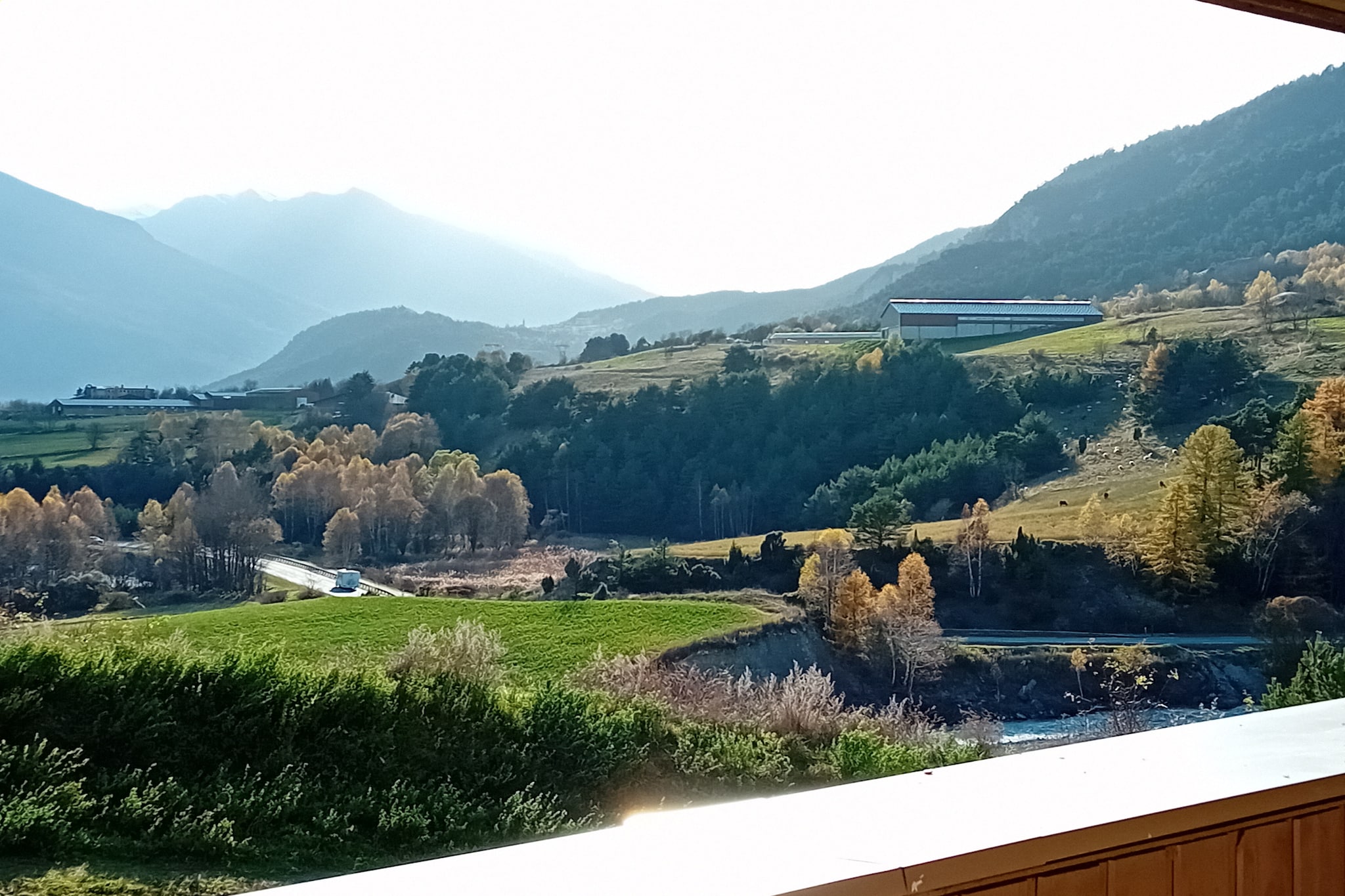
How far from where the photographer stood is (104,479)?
275cm

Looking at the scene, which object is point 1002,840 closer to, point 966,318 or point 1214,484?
point 966,318

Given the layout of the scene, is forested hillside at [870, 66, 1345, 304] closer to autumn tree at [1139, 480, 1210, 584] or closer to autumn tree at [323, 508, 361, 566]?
autumn tree at [1139, 480, 1210, 584]

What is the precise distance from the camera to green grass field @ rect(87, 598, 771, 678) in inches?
112

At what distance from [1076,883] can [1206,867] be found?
161 mm

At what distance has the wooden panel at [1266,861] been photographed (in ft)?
3.40

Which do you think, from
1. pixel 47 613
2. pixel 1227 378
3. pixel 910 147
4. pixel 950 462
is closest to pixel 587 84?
pixel 910 147

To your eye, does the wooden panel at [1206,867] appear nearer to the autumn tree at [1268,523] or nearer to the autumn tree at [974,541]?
the autumn tree at [974,541]

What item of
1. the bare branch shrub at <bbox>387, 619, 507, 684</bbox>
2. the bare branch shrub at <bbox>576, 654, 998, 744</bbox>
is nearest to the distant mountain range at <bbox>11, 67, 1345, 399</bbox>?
the bare branch shrub at <bbox>387, 619, 507, 684</bbox>

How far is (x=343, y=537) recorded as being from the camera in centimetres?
311

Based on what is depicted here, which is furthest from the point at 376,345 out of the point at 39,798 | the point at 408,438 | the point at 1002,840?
the point at 1002,840

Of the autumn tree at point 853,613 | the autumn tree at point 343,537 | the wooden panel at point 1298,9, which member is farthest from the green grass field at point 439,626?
the wooden panel at point 1298,9

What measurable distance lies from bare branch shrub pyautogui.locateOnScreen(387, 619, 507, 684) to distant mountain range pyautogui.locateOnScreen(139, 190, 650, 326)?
104 cm

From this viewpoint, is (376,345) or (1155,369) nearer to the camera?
(376,345)

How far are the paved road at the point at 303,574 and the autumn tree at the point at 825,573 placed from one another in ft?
4.75
